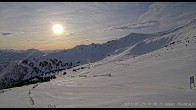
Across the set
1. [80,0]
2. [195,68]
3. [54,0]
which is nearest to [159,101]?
[80,0]

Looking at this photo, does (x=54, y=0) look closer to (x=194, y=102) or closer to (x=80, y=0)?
(x=80, y=0)

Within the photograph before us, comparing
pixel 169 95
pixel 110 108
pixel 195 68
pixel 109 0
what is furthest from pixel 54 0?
pixel 195 68

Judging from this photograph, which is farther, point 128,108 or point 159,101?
point 159,101

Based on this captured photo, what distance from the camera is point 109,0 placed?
10.9m

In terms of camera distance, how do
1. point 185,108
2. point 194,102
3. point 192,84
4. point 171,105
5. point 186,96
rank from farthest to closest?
1. point 192,84
2. point 186,96
3. point 194,102
4. point 171,105
5. point 185,108

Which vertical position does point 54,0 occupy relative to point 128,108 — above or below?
above

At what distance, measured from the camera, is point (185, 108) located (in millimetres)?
9719

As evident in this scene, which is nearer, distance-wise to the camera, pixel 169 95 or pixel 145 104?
pixel 145 104

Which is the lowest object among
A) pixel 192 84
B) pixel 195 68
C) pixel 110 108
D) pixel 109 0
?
pixel 110 108

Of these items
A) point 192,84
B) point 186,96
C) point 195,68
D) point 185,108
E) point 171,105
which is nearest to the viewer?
point 185,108

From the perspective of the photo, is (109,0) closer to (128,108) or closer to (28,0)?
(28,0)

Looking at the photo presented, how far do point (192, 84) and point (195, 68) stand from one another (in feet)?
28.4

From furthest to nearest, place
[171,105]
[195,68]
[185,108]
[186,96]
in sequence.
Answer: [195,68], [186,96], [171,105], [185,108]

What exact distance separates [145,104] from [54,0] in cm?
675
